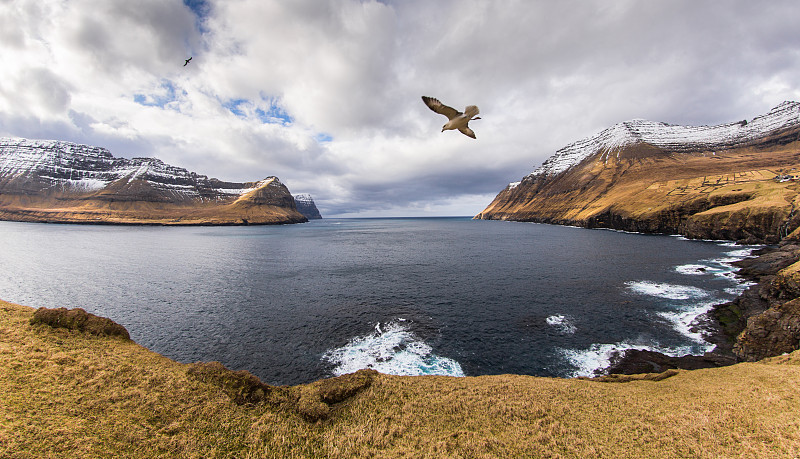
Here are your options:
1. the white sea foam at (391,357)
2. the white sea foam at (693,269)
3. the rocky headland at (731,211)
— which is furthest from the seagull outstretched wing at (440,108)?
the white sea foam at (693,269)

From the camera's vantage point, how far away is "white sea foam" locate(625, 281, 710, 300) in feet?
107

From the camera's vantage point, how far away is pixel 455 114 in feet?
40.0

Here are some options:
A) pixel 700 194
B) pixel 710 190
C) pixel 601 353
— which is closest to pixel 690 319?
pixel 601 353

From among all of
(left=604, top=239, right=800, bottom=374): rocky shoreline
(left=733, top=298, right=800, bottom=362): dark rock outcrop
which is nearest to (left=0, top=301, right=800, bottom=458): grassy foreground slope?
(left=604, top=239, right=800, bottom=374): rocky shoreline

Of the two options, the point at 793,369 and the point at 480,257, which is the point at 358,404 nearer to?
the point at 793,369

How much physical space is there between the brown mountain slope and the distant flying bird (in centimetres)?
9388

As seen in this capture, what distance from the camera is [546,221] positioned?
196 m

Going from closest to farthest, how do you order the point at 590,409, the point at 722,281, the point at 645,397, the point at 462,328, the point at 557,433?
the point at 557,433
the point at 590,409
the point at 645,397
the point at 462,328
the point at 722,281

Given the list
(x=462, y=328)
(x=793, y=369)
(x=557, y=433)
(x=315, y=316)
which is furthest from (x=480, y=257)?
(x=557, y=433)

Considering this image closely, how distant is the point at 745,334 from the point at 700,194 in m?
117

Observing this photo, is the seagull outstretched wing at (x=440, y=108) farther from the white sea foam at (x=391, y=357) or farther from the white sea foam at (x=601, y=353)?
the white sea foam at (x=601, y=353)

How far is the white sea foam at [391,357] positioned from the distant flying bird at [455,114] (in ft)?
50.1

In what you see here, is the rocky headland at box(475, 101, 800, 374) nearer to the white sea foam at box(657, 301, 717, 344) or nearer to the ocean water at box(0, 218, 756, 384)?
the white sea foam at box(657, 301, 717, 344)

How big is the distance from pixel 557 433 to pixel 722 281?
1951 inches
